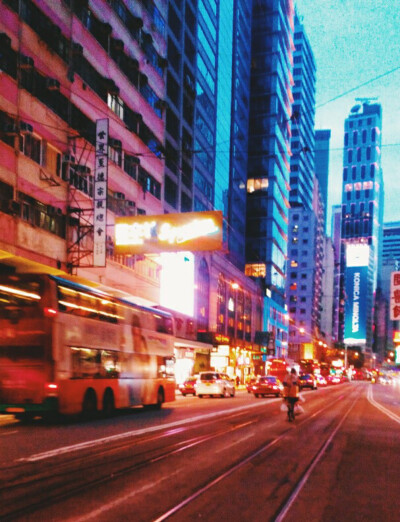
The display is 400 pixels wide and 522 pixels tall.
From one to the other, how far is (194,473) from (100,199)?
22262 millimetres

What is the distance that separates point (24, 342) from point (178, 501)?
10.0m

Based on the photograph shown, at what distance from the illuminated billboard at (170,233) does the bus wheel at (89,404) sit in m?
8.68

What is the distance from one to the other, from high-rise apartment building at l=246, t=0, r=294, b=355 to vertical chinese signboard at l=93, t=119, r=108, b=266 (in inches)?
2369

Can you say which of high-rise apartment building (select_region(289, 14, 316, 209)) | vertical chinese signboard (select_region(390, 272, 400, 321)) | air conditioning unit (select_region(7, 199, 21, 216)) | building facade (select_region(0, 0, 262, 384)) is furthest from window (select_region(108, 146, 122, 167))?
high-rise apartment building (select_region(289, 14, 316, 209))

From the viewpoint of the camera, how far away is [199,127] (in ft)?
189

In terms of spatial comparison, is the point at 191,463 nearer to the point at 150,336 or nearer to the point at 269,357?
the point at 150,336

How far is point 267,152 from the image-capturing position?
92625 millimetres

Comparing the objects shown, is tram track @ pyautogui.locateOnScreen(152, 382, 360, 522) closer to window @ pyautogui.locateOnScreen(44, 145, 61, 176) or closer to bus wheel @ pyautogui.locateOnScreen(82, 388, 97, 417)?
bus wheel @ pyautogui.locateOnScreen(82, 388, 97, 417)

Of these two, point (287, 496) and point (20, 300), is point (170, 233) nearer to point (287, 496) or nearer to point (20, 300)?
point (20, 300)

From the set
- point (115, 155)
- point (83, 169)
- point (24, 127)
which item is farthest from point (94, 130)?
point (24, 127)

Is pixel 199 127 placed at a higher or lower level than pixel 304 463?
higher

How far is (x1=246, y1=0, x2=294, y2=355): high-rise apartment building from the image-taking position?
90.9 metres

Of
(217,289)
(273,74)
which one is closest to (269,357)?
(217,289)

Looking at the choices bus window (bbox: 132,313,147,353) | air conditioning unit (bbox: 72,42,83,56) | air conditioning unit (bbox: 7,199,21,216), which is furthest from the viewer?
air conditioning unit (bbox: 72,42,83,56)
